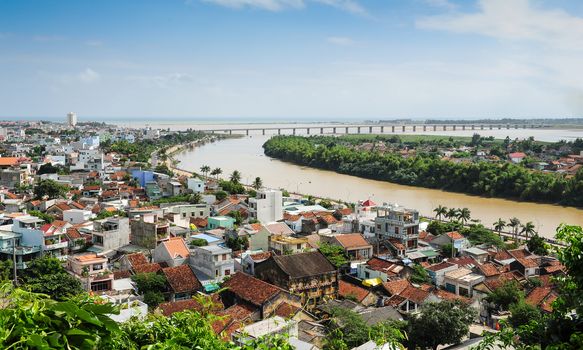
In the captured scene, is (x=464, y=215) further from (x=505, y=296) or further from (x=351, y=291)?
(x=351, y=291)

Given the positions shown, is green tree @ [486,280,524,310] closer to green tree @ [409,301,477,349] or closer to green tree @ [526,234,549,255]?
green tree @ [409,301,477,349]

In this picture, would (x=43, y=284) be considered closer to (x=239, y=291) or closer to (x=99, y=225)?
(x=239, y=291)

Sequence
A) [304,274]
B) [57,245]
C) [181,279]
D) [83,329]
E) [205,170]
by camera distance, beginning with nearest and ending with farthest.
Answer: [83,329] < [304,274] < [181,279] < [57,245] < [205,170]

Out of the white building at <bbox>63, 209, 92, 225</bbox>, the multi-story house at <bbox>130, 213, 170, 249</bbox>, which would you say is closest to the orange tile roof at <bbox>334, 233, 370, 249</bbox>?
the multi-story house at <bbox>130, 213, 170, 249</bbox>

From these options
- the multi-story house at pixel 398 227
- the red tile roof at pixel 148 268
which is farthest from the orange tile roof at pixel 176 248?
the multi-story house at pixel 398 227

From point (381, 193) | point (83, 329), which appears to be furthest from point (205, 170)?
point (83, 329)

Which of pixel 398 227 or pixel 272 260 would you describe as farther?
pixel 398 227
